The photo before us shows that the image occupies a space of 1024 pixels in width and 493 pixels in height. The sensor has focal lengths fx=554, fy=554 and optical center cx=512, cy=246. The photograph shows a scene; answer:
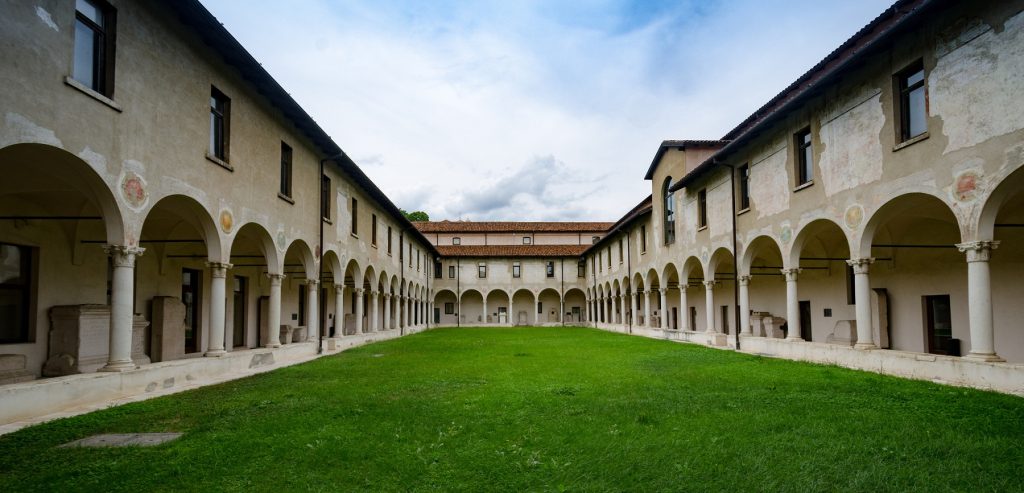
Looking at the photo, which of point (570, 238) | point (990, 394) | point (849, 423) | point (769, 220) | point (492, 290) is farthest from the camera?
point (570, 238)

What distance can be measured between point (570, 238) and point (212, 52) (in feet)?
160

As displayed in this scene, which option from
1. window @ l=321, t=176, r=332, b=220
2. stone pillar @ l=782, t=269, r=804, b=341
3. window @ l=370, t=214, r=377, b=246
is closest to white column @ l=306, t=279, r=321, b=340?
window @ l=321, t=176, r=332, b=220

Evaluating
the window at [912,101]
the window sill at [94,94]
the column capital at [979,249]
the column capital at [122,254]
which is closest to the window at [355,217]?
the column capital at [122,254]

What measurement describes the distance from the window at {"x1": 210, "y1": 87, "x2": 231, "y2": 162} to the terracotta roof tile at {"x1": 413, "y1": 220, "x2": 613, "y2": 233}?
4507cm

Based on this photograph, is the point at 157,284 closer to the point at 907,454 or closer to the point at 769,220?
the point at 907,454

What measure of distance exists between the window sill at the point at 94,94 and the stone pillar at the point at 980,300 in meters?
14.7

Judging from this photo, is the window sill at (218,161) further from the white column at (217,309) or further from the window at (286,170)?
the window at (286,170)

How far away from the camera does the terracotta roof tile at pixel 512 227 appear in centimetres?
5872

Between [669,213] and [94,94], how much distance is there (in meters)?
23.6

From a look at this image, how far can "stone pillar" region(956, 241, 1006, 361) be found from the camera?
9648 millimetres

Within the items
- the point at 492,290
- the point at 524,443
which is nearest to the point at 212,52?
the point at 524,443

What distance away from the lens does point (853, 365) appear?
12867 mm

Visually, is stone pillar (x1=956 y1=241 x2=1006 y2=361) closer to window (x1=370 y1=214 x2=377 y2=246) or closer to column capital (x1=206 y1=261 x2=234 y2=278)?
column capital (x1=206 y1=261 x2=234 y2=278)

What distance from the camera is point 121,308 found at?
933 centimetres
